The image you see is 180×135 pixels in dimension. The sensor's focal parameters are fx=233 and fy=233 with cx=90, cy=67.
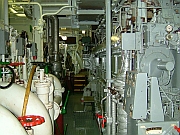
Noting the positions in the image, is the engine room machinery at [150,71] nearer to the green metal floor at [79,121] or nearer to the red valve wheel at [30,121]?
the red valve wheel at [30,121]

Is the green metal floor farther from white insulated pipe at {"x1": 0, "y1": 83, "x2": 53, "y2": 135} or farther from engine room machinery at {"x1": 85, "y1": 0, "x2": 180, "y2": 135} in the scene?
white insulated pipe at {"x1": 0, "y1": 83, "x2": 53, "y2": 135}

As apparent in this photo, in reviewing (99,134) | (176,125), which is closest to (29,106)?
(176,125)

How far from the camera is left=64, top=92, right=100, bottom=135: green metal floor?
16.3ft

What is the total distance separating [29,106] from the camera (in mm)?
1997

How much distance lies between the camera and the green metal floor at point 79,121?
4973 millimetres

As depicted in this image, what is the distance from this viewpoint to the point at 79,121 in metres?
5.73

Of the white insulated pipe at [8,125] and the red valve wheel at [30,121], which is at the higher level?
the white insulated pipe at [8,125]

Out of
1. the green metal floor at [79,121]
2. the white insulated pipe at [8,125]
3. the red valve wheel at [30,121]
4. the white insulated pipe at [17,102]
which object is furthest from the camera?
the green metal floor at [79,121]

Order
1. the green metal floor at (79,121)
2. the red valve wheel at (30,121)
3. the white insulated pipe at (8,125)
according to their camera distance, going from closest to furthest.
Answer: the white insulated pipe at (8,125), the red valve wheel at (30,121), the green metal floor at (79,121)

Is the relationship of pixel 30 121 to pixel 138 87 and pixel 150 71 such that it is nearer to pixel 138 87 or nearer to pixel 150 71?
pixel 138 87

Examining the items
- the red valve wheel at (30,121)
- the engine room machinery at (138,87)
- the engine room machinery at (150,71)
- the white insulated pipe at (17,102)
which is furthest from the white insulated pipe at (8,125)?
the engine room machinery at (150,71)

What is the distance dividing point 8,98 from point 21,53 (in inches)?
68.4

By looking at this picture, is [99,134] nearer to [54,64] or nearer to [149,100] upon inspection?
[54,64]

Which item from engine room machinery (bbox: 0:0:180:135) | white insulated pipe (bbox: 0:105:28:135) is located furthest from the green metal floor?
white insulated pipe (bbox: 0:105:28:135)
